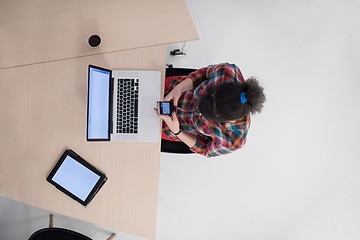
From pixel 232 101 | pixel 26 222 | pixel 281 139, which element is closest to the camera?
pixel 232 101

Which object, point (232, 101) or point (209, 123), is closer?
point (232, 101)

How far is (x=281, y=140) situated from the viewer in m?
2.18

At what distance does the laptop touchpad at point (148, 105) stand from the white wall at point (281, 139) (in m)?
0.84

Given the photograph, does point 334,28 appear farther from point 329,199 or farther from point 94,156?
point 94,156

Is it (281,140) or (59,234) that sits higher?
(281,140)

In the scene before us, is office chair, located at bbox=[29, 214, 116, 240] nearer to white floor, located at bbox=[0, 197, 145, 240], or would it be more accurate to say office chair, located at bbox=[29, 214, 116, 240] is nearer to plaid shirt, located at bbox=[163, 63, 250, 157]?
white floor, located at bbox=[0, 197, 145, 240]

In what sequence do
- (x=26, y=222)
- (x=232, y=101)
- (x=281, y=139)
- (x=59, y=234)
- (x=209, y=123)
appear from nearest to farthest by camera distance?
(x=232, y=101), (x=209, y=123), (x=59, y=234), (x=26, y=222), (x=281, y=139)

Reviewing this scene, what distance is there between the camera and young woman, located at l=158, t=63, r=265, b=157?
3.44 feet

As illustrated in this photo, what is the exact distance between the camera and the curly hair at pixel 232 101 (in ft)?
3.41

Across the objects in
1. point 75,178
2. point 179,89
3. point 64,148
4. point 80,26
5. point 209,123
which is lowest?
point 75,178

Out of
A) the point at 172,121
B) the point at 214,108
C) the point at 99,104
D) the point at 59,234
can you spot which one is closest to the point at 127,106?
the point at 99,104

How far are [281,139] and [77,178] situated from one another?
1.61 m

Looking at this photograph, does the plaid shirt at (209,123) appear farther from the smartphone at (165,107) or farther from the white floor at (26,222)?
the white floor at (26,222)

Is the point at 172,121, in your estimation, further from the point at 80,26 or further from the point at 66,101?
the point at 80,26
